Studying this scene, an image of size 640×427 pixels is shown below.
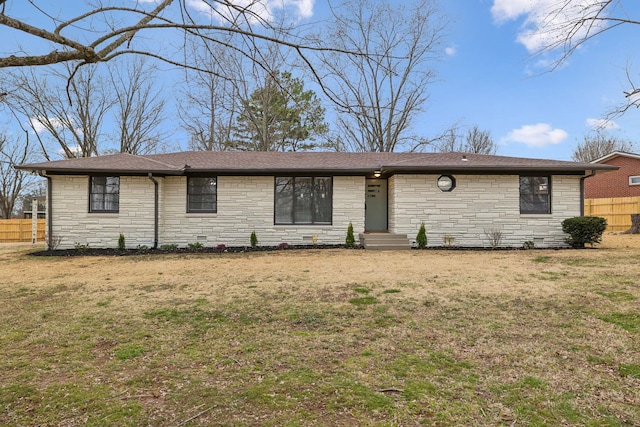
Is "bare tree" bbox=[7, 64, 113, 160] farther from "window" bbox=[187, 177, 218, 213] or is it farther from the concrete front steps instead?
the concrete front steps

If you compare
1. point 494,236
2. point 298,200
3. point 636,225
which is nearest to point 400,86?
point 494,236

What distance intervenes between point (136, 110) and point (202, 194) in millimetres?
13758

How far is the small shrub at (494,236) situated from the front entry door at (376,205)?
3.19m

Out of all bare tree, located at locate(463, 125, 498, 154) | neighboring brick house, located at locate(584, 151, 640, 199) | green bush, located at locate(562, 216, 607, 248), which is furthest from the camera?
bare tree, located at locate(463, 125, 498, 154)

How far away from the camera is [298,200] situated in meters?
11.1

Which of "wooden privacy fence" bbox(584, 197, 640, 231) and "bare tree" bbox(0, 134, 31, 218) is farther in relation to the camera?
"bare tree" bbox(0, 134, 31, 218)

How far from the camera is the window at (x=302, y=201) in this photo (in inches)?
436

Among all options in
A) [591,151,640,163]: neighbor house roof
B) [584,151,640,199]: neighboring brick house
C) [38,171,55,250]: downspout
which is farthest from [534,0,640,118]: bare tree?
[584,151,640,199]: neighboring brick house

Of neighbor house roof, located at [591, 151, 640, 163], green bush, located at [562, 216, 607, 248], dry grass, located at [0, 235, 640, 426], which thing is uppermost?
neighbor house roof, located at [591, 151, 640, 163]

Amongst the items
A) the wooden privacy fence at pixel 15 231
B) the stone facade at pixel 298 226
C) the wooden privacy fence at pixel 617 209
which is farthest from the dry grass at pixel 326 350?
the wooden privacy fence at pixel 15 231

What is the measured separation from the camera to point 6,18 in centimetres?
212

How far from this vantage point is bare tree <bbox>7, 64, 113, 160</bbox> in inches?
740

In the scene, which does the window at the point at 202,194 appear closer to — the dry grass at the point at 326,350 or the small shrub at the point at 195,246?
the small shrub at the point at 195,246

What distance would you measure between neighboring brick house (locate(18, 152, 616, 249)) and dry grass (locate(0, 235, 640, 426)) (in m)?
4.68
